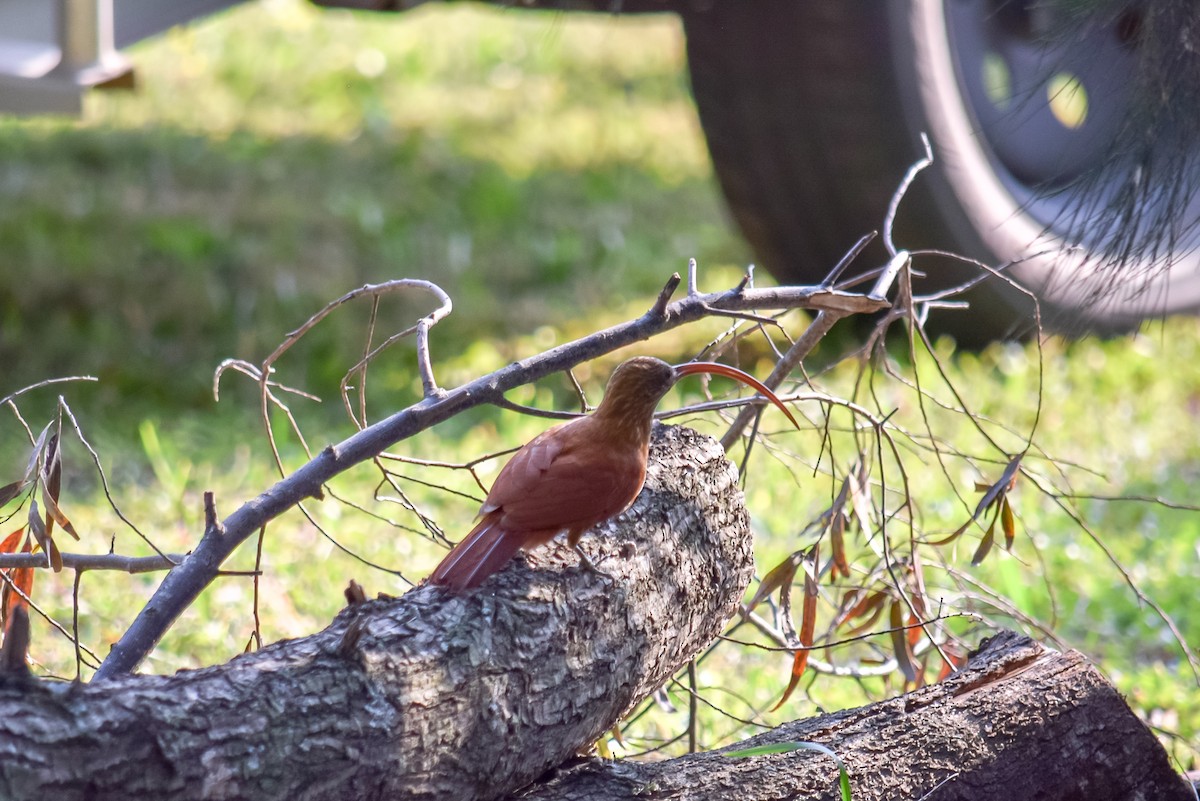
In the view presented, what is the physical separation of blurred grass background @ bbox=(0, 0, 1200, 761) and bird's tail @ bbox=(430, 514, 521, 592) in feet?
2.77

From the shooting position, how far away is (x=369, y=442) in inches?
63.6

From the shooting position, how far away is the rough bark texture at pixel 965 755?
1536 mm

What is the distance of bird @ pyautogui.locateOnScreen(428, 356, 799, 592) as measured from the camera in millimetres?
1570

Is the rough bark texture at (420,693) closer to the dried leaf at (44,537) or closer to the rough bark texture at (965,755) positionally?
the rough bark texture at (965,755)

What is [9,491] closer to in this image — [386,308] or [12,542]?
[12,542]

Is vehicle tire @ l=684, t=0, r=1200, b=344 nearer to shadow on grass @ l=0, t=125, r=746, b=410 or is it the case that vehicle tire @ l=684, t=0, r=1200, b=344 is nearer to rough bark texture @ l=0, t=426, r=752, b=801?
shadow on grass @ l=0, t=125, r=746, b=410

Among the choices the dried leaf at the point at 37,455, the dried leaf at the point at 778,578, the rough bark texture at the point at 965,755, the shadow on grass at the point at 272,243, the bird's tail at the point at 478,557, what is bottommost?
the rough bark texture at the point at 965,755

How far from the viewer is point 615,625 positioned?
1.62 metres

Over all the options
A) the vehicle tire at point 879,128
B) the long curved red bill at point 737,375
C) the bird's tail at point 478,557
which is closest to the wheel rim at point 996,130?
the vehicle tire at point 879,128

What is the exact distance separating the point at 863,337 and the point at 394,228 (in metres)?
2.00

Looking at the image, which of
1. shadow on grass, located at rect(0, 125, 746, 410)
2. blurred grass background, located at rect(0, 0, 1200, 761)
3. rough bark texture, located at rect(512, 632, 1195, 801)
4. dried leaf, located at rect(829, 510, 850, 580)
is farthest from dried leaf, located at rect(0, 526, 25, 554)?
shadow on grass, located at rect(0, 125, 746, 410)

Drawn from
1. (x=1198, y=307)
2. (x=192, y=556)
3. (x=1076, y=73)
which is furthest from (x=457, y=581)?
(x=1198, y=307)

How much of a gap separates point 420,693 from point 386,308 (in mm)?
3323

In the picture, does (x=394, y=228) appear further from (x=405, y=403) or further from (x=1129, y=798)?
(x=1129, y=798)
